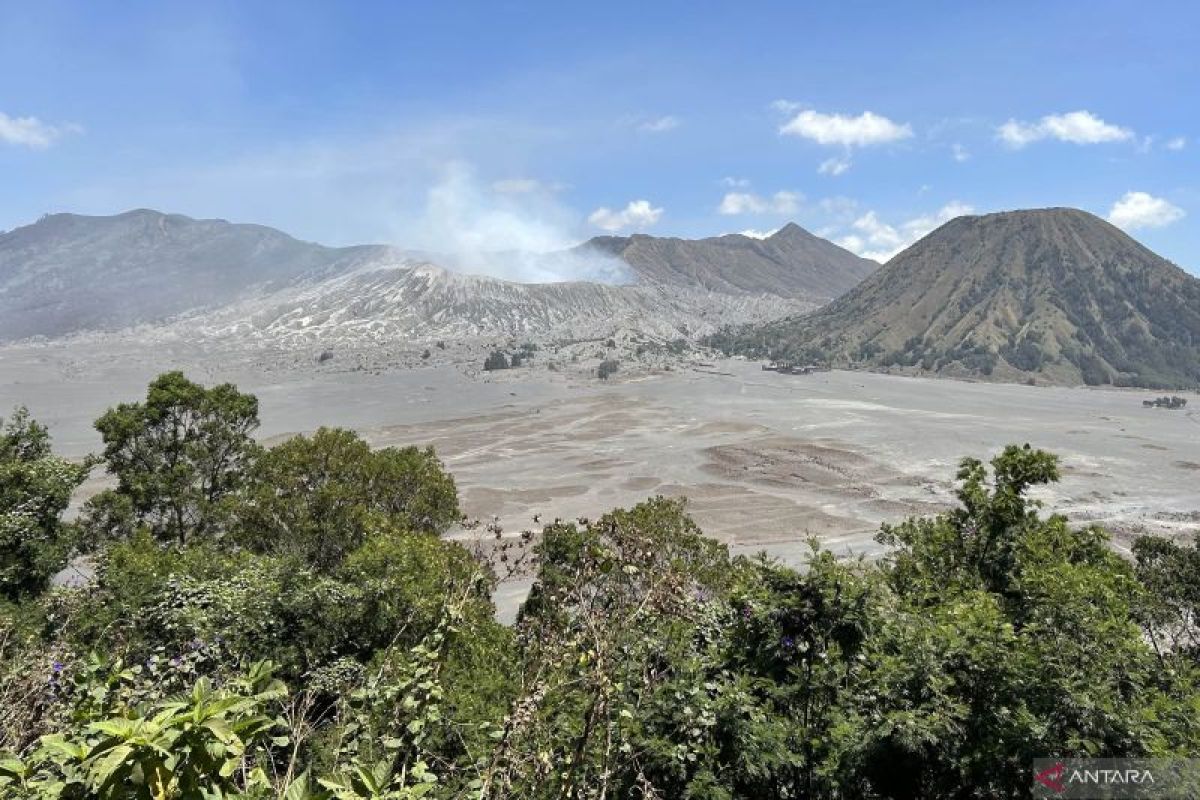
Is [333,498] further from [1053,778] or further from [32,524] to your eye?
[1053,778]

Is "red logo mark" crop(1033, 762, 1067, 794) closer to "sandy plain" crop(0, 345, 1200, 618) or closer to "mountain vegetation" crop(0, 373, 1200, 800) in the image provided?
"mountain vegetation" crop(0, 373, 1200, 800)

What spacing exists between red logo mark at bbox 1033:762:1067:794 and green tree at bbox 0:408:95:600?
54.1ft

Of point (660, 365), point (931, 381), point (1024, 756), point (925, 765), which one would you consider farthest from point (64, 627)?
point (931, 381)

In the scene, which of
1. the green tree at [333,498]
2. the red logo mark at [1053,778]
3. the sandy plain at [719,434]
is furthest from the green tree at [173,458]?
the red logo mark at [1053,778]

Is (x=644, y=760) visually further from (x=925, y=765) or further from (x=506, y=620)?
(x=506, y=620)

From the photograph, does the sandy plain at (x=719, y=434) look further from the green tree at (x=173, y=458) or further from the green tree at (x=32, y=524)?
the green tree at (x=173, y=458)

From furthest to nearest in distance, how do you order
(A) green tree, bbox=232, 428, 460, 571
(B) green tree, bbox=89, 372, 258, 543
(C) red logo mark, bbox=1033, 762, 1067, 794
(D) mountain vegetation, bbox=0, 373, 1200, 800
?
(B) green tree, bbox=89, 372, 258, 543 < (A) green tree, bbox=232, 428, 460, 571 < (C) red logo mark, bbox=1033, 762, 1067, 794 < (D) mountain vegetation, bbox=0, 373, 1200, 800

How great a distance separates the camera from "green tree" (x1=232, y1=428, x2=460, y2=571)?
18109 millimetres

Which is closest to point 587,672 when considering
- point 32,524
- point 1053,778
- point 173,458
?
point 1053,778

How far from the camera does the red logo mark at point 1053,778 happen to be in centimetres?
505

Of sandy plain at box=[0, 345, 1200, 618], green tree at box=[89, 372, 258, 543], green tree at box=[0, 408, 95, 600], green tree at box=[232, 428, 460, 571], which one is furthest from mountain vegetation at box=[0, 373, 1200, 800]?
sandy plain at box=[0, 345, 1200, 618]

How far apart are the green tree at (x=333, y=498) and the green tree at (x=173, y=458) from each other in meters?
0.94

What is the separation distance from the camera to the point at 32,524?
543 inches

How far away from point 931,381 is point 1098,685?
524 ft
